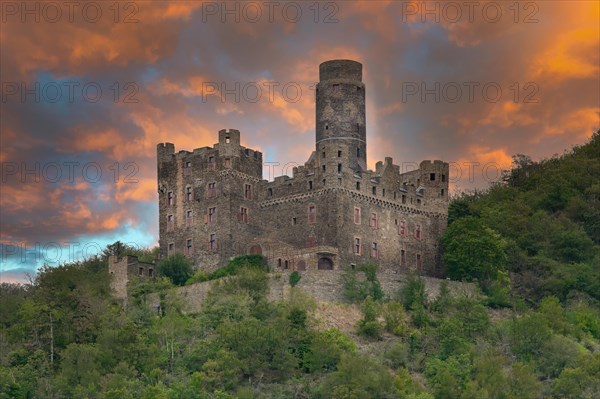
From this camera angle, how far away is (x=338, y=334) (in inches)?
3265

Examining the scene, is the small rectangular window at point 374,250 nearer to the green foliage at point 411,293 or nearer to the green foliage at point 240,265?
the green foliage at point 411,293

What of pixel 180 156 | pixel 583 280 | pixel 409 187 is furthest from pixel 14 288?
pixel 583 280

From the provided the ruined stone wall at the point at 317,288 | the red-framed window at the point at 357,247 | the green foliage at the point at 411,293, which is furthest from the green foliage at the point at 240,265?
the green foliage at the point at 411,293

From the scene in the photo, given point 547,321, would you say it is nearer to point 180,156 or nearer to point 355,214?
point 355,214

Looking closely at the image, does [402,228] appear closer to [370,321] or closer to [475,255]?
[475,255]

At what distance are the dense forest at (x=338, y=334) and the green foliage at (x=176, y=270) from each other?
8cm

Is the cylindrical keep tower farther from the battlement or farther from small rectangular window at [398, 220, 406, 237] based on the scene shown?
small rectangular window at [398, 220, 406, 237]

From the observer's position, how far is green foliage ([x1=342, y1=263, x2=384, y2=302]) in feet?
280

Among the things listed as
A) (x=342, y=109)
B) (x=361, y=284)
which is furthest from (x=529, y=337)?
(x=342, y=109)

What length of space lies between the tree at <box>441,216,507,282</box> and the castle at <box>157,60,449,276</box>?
2.25 m

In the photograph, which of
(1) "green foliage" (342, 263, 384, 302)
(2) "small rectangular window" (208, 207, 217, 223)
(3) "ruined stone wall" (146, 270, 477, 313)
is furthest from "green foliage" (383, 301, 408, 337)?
(2) "small rectangular window" (208, 207, 217, 223)

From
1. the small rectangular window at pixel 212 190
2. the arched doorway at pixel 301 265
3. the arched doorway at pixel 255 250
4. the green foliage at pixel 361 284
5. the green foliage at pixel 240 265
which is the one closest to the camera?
the green foliage at pixel 361 284

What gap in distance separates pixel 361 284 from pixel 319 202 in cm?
545

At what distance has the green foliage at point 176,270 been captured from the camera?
90812 mm
